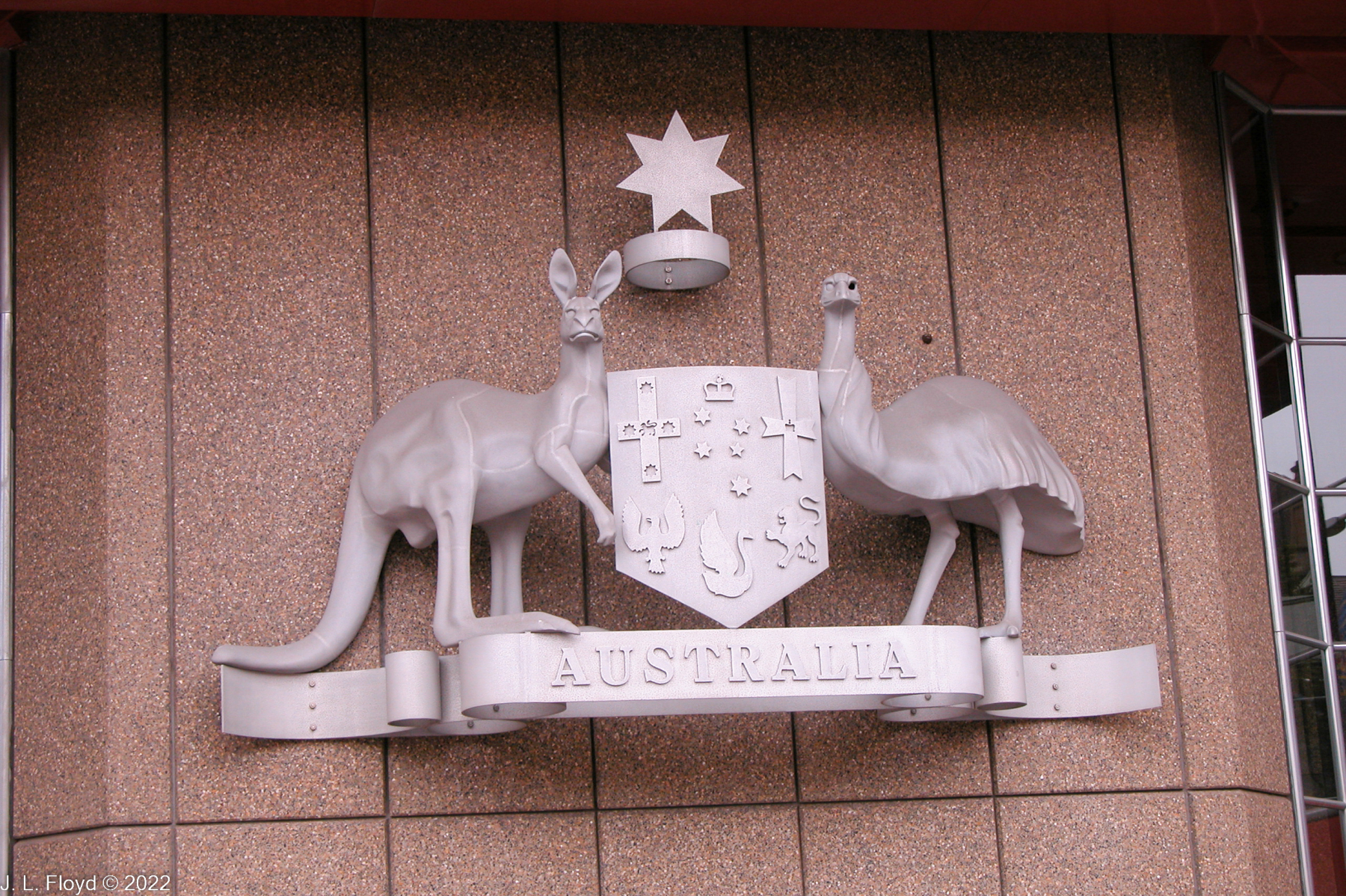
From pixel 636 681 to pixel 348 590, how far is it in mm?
968

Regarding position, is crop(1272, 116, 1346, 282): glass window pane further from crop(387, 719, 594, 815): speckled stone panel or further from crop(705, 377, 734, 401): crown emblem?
crop(387, 719, 594, 815): speckled stone panel

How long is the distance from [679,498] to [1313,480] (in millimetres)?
2466

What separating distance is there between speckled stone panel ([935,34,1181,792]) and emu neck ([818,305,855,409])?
2.37 feet

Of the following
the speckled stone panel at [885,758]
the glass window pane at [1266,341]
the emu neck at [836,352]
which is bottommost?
the speckled stone panel at [885,758]

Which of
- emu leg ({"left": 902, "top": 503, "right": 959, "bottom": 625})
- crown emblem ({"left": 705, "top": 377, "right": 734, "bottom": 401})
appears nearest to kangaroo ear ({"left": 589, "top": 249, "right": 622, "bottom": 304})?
crown emblem ({"left": 705, "top": 377, "right": 734, "bottom": 401})

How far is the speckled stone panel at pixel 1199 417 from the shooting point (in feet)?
15.6

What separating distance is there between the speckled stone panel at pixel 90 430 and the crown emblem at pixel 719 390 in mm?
1644

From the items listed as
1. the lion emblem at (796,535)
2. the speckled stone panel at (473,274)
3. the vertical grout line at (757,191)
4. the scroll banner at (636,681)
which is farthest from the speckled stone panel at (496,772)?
the vertical grout line at (757,191)

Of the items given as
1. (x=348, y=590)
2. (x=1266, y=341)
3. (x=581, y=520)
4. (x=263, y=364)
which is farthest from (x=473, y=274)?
Result: (x=1266, y=341)

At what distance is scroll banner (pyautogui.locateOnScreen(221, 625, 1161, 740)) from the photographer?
3.96 meters

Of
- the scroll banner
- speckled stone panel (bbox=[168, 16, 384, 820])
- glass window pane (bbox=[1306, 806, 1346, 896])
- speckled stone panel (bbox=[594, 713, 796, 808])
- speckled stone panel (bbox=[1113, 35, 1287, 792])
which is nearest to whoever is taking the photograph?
the scroll banner

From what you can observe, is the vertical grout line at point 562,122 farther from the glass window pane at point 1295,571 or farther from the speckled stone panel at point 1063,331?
the glass window pane at point 1295,571

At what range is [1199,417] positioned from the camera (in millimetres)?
4961

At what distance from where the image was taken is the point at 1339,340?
5.49 m
